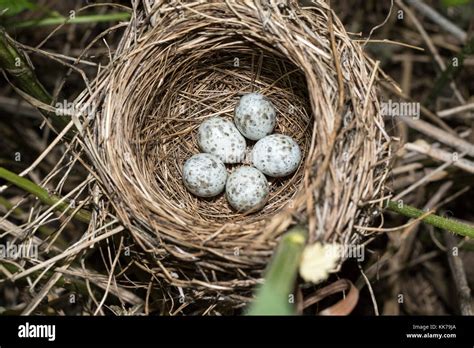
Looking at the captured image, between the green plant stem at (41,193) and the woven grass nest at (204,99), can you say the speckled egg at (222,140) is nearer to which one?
the woven grass nest at (204,99)

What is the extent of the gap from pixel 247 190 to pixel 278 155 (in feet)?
0.50

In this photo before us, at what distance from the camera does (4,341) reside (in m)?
1.98

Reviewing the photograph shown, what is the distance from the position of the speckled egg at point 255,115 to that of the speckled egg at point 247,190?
5.7 inches

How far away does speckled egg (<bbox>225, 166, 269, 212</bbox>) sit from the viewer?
214cm

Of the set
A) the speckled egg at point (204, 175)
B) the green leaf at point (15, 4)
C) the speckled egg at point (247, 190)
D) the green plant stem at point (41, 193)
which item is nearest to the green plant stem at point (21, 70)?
the green leaf at point (15, 4)

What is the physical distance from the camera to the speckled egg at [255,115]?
221 centimetres

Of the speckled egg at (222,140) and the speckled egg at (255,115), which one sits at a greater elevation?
the speckled egg at (255,115)

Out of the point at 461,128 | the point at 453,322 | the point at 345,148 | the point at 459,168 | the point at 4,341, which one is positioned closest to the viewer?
the point at 345,148

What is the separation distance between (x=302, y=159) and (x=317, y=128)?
0.43 m

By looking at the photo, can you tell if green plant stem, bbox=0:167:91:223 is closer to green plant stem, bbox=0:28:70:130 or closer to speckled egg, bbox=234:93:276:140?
green plant stem, bbox=0:28:70:130

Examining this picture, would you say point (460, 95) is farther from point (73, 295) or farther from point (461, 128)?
point (73, 295)

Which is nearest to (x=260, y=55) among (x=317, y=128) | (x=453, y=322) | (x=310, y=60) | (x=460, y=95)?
(x=310, y=60)

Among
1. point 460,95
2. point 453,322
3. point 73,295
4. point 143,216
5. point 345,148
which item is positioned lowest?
point 453,322

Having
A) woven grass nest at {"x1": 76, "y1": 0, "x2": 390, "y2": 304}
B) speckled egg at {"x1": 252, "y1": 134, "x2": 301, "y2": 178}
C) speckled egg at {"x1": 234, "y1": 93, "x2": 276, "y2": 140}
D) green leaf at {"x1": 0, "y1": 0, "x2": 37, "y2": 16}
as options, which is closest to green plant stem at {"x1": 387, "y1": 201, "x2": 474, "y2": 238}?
woven grass nest at {"x1": 76, "y1": 0, "x2": 390, "y2": 304}
